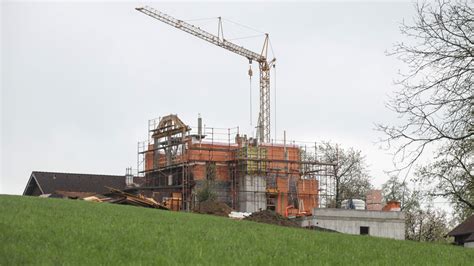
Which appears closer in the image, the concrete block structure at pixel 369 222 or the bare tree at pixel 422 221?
the concrete block structure at pixel 369 222

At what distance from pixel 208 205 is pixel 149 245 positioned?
35.8 meters

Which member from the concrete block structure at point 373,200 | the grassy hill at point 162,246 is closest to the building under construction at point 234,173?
the concrete block structure at point 373,200

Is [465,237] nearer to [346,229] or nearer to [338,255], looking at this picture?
[346,229]

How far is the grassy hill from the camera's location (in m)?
14.6

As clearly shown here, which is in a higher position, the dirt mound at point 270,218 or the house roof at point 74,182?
the house roof at point 74,182

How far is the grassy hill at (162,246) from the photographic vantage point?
14562mm

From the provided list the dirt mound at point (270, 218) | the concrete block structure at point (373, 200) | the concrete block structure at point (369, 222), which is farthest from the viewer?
the concrete block structure at point (373, 200)

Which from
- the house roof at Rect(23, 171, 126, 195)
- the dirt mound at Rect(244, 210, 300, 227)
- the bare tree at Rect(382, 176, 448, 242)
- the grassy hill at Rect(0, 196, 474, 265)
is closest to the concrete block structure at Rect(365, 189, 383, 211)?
the bare tree at Rect(382, 176, 448, 242)

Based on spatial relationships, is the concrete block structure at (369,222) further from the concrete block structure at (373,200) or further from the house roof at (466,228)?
the concrete block structure at (373,200)

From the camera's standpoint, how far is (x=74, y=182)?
74.0m

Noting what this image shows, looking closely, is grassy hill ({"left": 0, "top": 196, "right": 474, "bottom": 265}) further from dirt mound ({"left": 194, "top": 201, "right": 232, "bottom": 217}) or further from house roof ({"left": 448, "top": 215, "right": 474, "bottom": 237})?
house roof ({"left": 448, "top": 215, "right": 474, "bottom": 237})

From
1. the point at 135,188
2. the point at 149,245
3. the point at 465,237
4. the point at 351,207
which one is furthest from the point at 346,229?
the point at 149,245

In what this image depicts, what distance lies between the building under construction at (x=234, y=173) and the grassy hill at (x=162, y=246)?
127 ft

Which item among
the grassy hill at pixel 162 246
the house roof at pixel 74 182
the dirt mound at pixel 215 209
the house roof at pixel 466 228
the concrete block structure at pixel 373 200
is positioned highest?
the house roof at pixel 74 182
